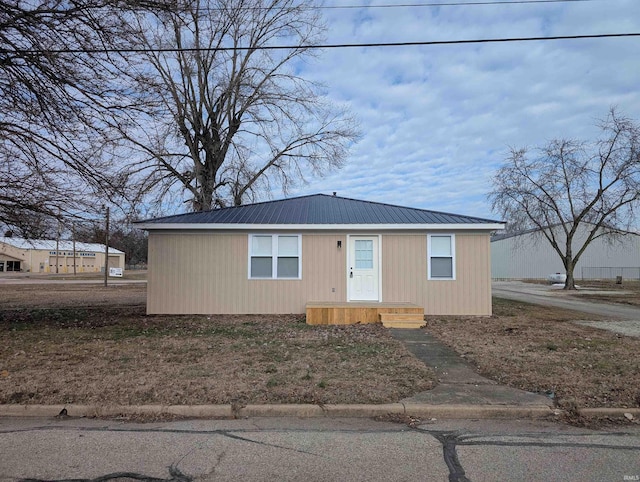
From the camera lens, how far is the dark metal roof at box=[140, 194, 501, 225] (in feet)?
43.2

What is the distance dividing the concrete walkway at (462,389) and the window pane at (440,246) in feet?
17.3

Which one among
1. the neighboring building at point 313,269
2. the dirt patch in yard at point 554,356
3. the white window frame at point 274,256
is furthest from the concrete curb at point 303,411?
the white window frame at point 274,256

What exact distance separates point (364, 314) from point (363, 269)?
171 cm

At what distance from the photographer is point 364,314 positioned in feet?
39.4

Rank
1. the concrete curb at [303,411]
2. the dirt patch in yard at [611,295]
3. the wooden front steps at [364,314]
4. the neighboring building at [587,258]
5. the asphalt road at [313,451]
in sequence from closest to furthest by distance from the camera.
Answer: the asphalt road at [313,451] < the concrete curb at [303,411] < the wooden front steps at [364,314] < the dirt patch in yard at [611,295] < the neighboring building at [587,258]

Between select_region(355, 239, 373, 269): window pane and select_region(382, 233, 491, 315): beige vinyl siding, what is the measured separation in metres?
0.37

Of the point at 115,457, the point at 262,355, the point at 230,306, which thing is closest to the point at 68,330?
the point at 230,306

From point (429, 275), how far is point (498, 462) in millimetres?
9556

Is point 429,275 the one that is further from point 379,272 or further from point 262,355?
point 262,355

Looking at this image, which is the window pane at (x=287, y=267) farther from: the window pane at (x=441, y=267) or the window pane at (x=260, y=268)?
the window pane at (x=441, y=267)

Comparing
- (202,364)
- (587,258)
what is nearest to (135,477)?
(202,364)

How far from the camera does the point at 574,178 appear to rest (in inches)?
1226

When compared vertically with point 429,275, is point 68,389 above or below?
below

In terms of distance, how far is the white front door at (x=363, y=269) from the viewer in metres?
13.3
